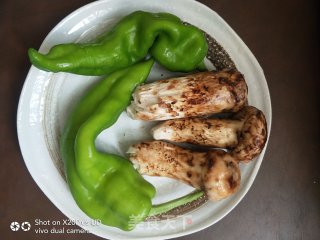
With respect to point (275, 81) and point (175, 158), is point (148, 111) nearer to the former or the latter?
point (175, 158)

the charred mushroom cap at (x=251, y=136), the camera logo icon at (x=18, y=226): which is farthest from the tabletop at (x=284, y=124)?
the camera logo icon at (x=18, y=226)

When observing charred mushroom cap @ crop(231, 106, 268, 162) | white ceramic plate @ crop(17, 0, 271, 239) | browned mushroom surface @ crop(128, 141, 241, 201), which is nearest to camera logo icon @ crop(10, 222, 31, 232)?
white ceramic plate @ crop(17, 0, 271, 239)

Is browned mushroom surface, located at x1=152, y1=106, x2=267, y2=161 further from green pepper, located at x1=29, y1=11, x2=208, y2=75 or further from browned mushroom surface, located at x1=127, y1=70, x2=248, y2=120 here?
green pepper, located at x1=29, y1=11, x2=208, y2=75

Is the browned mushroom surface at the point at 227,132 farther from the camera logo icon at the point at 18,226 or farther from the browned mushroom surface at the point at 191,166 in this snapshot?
the camera logo icon at the point at 18,226

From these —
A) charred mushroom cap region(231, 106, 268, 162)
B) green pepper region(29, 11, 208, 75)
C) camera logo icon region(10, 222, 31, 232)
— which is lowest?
camera logo icon region(10, 222, 31, 232)

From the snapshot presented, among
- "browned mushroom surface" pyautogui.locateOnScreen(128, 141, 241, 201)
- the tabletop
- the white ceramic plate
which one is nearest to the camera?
"browned mushroom surface" pyautogui.locateOnScreen(128, 141, 241, 201)

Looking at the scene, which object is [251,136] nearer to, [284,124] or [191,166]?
[191,166]

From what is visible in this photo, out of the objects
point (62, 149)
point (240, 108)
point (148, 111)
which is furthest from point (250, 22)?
point (62, 149)
